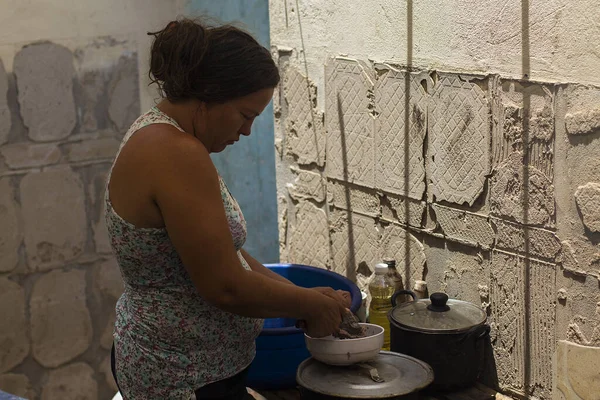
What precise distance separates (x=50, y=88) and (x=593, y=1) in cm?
290

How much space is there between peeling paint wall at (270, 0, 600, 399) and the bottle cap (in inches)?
5.5

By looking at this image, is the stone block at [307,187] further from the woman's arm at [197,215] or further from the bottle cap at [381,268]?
the woman's arm at [197,215]

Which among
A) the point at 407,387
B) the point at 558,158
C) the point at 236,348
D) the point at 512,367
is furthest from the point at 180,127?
the point at 512,367

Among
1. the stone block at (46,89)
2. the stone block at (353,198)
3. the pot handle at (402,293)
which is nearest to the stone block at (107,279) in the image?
the stone block at (46,89)

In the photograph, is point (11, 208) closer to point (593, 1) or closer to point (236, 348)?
point (236, 348)

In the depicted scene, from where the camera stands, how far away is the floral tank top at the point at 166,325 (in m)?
1.95

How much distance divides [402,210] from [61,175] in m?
2.02

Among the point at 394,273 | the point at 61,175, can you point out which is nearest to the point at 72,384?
the point at 61,175

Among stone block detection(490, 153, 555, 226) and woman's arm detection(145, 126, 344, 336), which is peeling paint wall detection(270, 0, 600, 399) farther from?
woman's arm detection(145, 126, 344, 336)

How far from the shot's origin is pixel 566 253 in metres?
2.56

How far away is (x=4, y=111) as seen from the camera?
4.21m

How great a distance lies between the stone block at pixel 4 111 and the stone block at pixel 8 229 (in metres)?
0.24

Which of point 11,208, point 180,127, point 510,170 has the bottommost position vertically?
point 11,208

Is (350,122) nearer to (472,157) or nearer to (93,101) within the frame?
(472,157)
